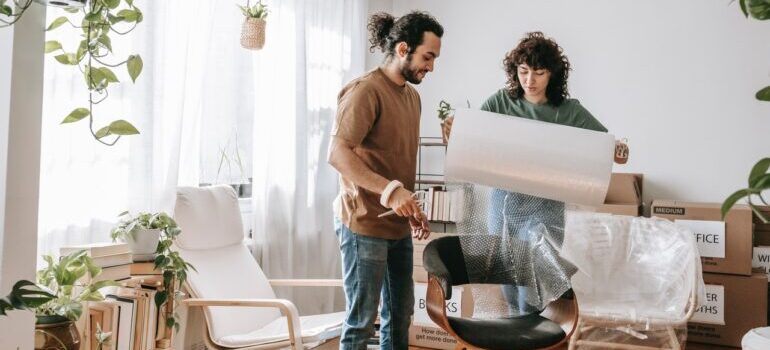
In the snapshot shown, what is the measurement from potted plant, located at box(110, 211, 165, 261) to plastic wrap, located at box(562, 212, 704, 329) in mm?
1700

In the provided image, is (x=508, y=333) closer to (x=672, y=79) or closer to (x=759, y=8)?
A: (x=759, y=8)

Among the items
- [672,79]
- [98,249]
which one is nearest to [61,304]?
[98,249]

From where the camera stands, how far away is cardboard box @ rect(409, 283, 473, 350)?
10.1 feet

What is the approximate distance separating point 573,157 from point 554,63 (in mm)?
565

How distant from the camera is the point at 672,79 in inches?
136

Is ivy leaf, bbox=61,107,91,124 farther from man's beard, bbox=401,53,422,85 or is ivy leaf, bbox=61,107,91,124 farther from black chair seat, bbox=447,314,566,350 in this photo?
black chair seat, bbox=447,314,566,350

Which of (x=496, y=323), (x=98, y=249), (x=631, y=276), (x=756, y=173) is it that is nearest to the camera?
(x=756, y=173)

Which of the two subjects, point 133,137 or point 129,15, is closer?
point 129,15

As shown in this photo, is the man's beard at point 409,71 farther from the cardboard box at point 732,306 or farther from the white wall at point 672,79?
the white wall at point 672,79

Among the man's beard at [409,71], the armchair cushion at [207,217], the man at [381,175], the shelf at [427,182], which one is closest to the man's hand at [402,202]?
the man at [381,175]

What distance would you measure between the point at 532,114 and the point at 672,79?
1749 millimetres

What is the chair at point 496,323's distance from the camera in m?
1.84

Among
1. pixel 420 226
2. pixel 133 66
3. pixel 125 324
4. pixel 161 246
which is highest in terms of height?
pixel 133 66

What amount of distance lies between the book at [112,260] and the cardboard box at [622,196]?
90.0 inches
